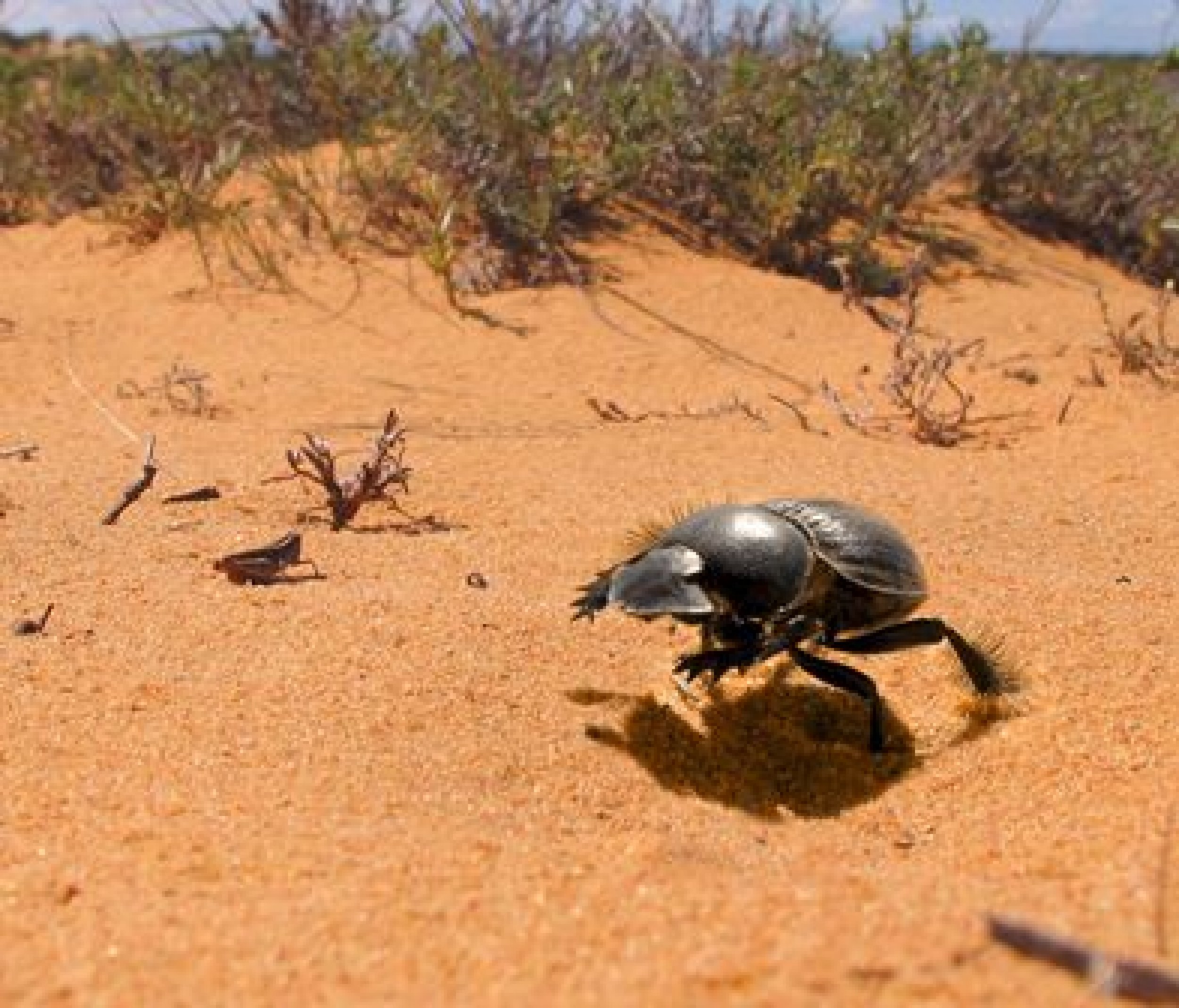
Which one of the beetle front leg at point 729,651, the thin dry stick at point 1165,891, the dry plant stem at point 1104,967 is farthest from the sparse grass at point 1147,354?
the dry plant stem at point 1104,967

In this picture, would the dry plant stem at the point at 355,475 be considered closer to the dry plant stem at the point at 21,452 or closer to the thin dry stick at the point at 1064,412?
the dry plant stem at the point at 21,452

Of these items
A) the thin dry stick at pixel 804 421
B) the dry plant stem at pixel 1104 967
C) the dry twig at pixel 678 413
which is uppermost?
the dry plant stem at pixel 1104 967

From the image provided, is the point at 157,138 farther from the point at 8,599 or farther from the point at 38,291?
the point at 8,599

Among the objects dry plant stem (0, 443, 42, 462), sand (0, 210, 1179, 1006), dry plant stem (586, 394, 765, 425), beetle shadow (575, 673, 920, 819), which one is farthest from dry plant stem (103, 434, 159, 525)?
dry plant stem (586, 394, 765, 425)

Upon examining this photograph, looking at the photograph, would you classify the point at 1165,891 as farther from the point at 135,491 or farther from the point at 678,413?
the point at 678,413

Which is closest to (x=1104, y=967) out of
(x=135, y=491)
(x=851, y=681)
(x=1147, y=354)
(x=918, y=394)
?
(x=851, y=681)

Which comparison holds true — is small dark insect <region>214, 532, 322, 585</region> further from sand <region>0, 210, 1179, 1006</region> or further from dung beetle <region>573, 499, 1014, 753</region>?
dung beetle <region>573, 499, 1014, 753</region>

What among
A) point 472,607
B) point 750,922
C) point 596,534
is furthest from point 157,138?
point 750,922
